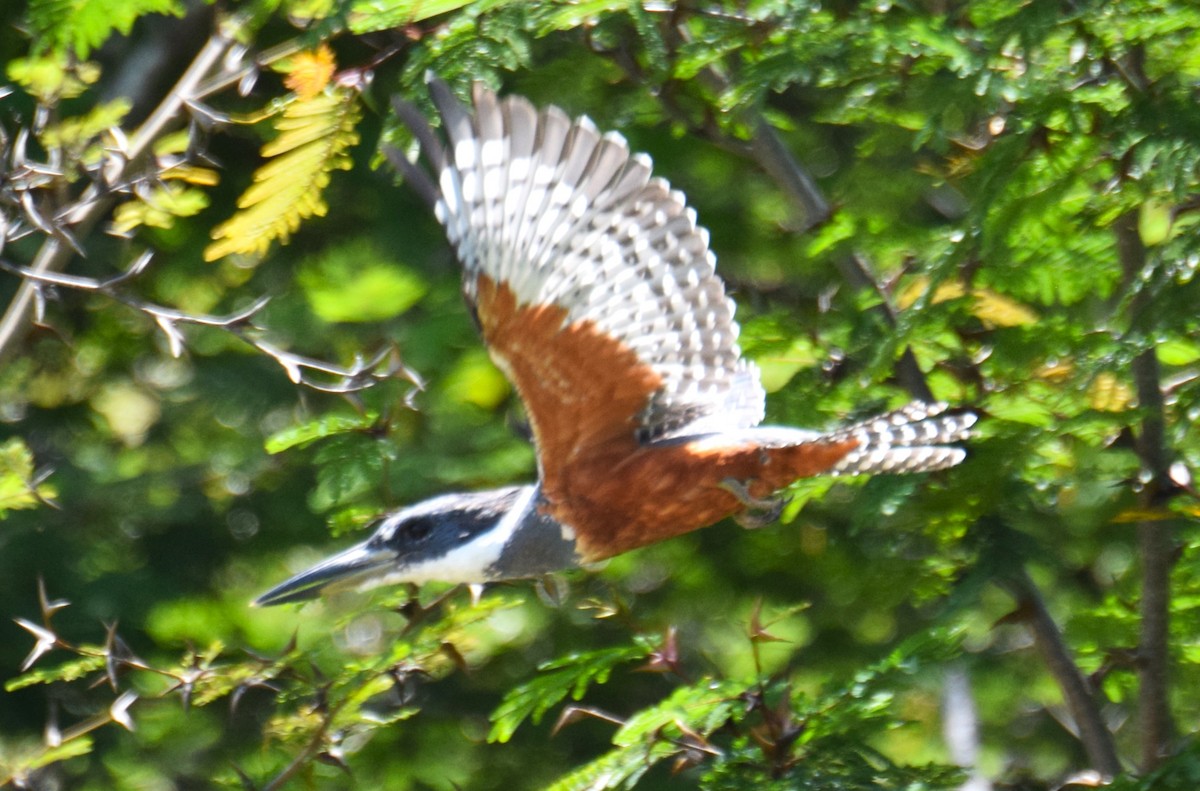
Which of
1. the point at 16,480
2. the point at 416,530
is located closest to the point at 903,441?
the point at 416,530

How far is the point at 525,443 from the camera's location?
381 cm

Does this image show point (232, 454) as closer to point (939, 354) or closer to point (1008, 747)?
point (939, 354)

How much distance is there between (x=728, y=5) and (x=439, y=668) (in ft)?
5.11

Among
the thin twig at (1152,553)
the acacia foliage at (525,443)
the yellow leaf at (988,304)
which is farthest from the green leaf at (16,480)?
the thin twig at (1152,553)

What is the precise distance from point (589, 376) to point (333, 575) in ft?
2.11

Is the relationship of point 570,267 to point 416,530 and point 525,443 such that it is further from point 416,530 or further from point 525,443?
point 525,443

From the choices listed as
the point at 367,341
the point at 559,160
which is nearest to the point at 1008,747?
the point at 367,341

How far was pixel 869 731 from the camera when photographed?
107 inches

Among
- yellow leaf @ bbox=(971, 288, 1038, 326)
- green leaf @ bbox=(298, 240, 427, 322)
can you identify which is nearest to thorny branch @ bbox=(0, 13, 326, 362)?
green leaf @ bbox=(298, 240, 427, 322)

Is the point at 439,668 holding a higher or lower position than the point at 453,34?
lower

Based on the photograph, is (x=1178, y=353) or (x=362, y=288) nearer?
(x=1178, y=353)

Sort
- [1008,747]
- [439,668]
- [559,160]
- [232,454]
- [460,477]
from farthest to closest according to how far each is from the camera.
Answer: [1008,747]
[232,454]
[460,477]
[439,668]
[559,160]

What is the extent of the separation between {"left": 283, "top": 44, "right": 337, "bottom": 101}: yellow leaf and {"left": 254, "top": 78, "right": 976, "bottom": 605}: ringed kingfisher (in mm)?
284

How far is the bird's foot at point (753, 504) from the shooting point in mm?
2840
